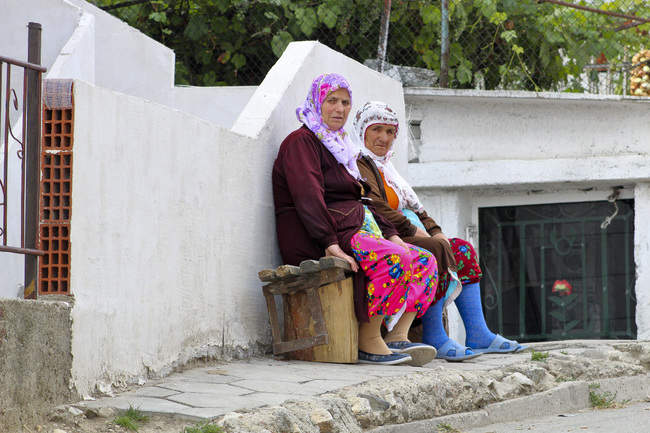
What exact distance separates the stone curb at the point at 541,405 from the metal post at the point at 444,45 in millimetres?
3506

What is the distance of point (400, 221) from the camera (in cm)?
548

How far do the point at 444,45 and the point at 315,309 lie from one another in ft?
13.6

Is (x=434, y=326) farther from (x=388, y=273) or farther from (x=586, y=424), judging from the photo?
(x=586, y=424)

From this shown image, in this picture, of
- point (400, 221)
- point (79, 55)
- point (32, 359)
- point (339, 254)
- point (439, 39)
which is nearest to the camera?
point (32, 359)

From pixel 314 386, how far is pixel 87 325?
0.99 meters

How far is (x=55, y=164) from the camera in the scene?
349 centimetres

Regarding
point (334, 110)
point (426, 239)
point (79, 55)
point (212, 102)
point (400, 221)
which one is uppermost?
point (79, 55)

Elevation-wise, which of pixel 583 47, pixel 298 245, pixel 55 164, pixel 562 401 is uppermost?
pixel 583 47

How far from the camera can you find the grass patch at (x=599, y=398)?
16.7 ft

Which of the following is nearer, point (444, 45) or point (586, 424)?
point (586, 424)

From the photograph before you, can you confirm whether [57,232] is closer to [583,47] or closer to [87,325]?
[87,325]

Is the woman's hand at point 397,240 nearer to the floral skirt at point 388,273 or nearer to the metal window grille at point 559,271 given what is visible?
the floral skirt at point 388,273

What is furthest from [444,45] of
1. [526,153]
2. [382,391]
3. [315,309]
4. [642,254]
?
[382,391]

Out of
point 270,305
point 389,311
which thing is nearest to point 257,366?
point 270,305
